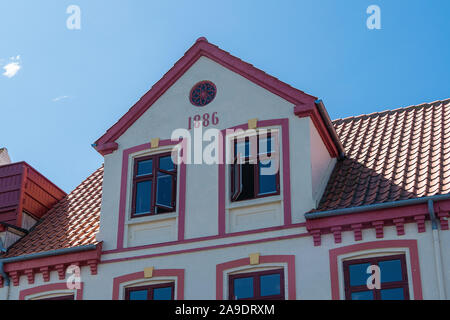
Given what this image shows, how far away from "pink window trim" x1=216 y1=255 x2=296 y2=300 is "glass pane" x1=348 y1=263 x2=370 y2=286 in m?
1.10

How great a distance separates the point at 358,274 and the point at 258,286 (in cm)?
195

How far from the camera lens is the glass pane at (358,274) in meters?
14.4

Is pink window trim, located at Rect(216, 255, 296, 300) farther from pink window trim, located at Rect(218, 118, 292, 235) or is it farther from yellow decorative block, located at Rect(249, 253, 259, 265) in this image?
pink window trim, located at Rect(218, 118, 292, 235)

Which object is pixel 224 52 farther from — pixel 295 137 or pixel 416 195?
pixel 416 195

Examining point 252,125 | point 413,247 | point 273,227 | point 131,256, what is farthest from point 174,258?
point 413,247

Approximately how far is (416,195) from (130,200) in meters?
6.26

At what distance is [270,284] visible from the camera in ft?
49.5

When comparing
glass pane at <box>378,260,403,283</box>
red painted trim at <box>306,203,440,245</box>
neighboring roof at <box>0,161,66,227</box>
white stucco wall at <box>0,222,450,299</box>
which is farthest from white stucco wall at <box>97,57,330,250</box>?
neighboring roof at <box>0,161,66,227</box>

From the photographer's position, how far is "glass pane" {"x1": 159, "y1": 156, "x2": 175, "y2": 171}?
56.4 ft

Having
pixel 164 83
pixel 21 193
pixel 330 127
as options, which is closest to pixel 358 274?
pixel 330 127

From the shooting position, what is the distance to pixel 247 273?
15.3m
